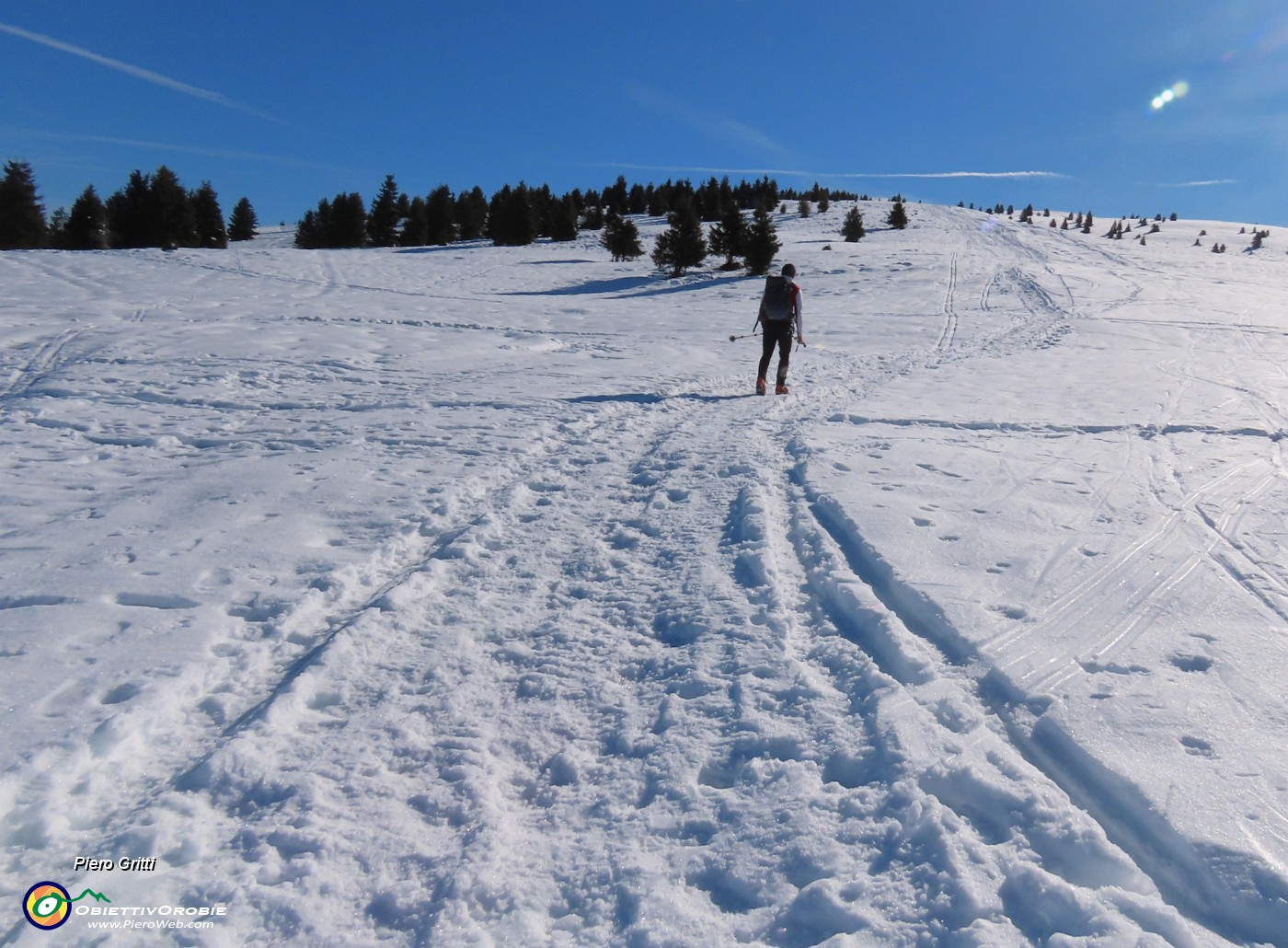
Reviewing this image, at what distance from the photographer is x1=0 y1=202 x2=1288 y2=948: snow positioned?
217 cm

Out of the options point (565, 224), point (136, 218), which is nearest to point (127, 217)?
point (136, 218)

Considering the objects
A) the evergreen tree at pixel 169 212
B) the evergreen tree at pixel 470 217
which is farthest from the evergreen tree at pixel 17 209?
the evergreen tree at pixel 470 217

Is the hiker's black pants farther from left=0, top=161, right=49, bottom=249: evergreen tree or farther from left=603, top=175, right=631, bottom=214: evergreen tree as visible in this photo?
left=603, top=175, right=631, bottom=214: evergreen tree

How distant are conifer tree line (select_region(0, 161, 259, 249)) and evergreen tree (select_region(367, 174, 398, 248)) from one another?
965cm

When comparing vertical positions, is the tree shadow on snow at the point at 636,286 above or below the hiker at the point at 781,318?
above

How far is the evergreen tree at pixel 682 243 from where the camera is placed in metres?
27.7

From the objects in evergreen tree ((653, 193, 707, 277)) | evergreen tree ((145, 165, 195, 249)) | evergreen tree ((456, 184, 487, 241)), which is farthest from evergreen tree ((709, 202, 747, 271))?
evergreen tree ((145, 165, 195, 249))

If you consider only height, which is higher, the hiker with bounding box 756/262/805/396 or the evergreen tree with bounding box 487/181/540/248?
the evergreen tree with bounding box 487/181/540/248

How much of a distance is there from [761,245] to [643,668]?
25886 mm

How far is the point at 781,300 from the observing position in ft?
30.1

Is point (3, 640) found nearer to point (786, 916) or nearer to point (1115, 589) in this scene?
point (786, 916)

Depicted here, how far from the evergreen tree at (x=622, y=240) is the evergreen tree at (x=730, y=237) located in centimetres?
508

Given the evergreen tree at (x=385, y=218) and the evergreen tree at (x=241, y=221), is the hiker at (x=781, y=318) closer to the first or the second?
the evergreen tree at (x=385, y=218)

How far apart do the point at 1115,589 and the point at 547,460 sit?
427 centimetres
